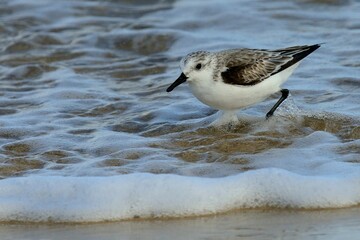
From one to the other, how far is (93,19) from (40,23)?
686 mm

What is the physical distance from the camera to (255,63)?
7.68 metres

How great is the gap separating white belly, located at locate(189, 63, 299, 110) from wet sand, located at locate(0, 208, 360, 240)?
6.54 feet

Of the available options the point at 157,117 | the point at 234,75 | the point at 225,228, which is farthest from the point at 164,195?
the point at 157,117

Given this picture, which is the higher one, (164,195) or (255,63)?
(255,63)

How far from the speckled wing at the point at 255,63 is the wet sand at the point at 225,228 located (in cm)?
211

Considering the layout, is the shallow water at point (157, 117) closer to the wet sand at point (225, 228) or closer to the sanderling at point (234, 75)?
the wet sand at point (225, 228)

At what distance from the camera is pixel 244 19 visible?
11.5 meters

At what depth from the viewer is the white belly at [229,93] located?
24.5ft

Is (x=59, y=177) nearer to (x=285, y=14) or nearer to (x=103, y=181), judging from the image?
(x=103, y=181)

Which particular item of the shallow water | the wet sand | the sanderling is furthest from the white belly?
the wet sand

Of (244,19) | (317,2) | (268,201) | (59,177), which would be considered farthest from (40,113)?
(317,2)

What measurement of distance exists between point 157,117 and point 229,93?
0.91m

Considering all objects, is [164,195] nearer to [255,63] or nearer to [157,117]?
[255,63]

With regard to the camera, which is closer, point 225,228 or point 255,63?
point 225,228
